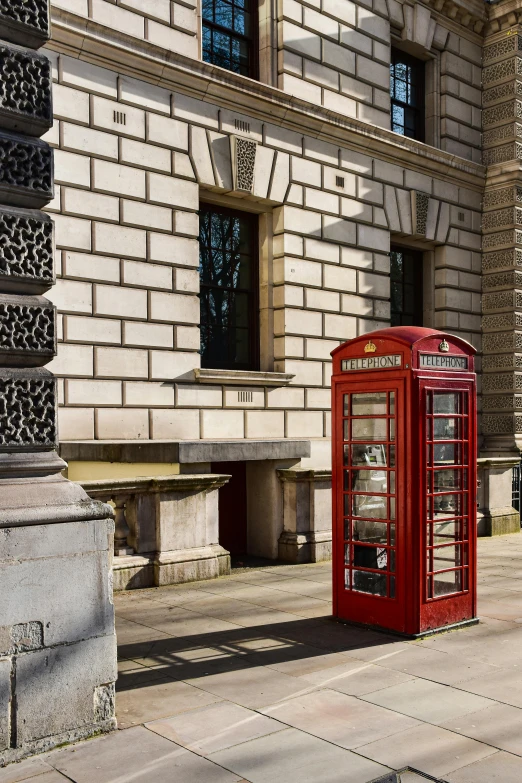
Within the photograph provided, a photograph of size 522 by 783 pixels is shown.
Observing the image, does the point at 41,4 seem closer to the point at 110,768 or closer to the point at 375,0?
the point at 110,768

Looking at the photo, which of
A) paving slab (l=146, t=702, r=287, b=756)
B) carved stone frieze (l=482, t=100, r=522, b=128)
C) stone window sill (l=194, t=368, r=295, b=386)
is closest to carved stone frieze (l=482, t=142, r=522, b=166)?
carved stone frieze (l=482, t=100, r=522, b=128)

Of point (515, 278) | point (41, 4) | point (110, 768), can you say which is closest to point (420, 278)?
point (515, 278)

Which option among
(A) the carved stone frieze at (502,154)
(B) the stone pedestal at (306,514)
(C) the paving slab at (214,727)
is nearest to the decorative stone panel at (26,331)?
(C) the paving slab at (214,727)

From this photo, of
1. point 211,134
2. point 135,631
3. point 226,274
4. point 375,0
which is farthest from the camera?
point 375,0

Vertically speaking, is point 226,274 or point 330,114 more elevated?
point 330,114

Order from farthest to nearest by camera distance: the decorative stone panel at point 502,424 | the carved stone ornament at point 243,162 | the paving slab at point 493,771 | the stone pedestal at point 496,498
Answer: the decorative stone panel at point 502,424, the stone pedestal at point 496,498, the carved stone ornament at point 243,162, the paving slab at point 493,771

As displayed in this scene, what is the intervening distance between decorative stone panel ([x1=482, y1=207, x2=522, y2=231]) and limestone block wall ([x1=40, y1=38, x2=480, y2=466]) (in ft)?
8.77

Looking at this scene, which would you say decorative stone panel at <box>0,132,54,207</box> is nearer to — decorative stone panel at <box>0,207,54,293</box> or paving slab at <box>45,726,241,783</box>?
decorative stone panel at <box>0,207,54,293</box>

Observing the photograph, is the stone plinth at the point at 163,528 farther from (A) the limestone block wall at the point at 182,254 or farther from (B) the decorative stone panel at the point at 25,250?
(B) the decorative stone panel at the point at 25,250

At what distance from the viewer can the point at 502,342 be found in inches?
651

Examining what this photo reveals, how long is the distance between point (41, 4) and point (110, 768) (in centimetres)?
455

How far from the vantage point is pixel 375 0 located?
569 inches

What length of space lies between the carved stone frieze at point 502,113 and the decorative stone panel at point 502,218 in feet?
6.01

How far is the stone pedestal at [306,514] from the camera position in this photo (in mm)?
11344
